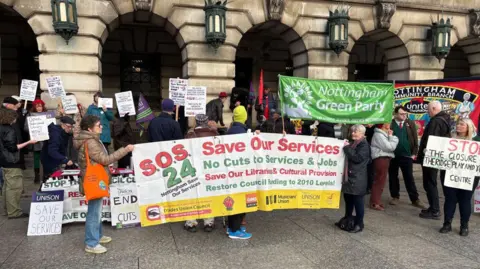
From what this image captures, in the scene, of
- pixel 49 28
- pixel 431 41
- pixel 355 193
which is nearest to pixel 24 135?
pixel 49 28

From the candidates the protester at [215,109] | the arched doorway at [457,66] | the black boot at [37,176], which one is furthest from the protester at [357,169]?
the arched doorway at [457,66]

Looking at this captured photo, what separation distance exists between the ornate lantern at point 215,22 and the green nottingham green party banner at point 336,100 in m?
4.41

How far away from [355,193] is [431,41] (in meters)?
9.42

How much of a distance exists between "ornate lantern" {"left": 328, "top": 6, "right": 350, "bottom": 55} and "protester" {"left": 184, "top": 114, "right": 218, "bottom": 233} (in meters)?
6.98

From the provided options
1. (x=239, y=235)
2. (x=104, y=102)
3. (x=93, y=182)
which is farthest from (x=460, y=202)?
(x=104, y=102)

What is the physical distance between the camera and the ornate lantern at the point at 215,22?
9.83 metres

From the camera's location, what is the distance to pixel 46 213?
5.37 meters

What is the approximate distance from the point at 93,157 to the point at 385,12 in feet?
35.1

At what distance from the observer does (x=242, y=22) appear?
423 inches

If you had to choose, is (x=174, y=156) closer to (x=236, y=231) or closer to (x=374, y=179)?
(x=236, y=231)

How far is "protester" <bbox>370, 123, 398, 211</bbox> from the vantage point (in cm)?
680

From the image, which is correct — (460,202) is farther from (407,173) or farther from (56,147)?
(56,147)

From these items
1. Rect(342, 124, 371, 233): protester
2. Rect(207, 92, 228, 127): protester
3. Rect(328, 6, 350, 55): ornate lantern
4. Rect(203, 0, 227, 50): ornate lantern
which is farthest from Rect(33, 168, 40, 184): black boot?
Rect(328, 6, 350, 55): ornate lantern

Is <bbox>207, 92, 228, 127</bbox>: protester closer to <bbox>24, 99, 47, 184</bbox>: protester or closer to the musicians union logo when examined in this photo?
<bbox>24, 99, 47, 184</bbox>: protester
